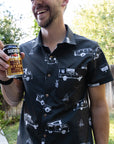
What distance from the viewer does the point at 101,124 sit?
152cm

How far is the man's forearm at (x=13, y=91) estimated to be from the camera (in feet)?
4.92

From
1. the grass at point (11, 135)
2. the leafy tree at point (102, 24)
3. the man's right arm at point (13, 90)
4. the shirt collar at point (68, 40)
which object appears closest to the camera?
the man's right arm at point (13, 90)

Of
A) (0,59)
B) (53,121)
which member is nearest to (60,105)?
(53,121)

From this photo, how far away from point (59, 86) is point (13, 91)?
37 cm

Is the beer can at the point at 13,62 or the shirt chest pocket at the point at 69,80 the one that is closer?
the beer can at the point at 13,62

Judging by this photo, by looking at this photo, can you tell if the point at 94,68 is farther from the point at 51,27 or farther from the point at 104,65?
the point at 51,27

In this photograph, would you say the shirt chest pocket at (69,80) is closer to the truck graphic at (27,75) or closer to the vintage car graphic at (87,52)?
the vintage car graphic at (87,52)

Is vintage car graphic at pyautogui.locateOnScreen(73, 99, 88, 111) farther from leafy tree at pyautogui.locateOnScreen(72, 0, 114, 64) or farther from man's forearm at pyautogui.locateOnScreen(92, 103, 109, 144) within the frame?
leafy tree at pyautogui.locateOnScreen(72, 0, 114, 64)

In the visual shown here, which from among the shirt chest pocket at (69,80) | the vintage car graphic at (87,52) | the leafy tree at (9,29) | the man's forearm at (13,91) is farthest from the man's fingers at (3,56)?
the leafy tree at (9,29)

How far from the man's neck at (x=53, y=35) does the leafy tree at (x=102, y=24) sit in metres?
8.21

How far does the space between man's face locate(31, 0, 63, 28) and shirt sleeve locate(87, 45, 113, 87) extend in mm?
406

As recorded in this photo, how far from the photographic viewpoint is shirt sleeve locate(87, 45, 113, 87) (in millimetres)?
1465

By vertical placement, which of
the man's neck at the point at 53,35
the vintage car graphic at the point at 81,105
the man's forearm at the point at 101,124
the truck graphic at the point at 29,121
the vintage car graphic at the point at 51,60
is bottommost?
the man's forearm at the point at 101,124

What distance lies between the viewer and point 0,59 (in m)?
1.23
